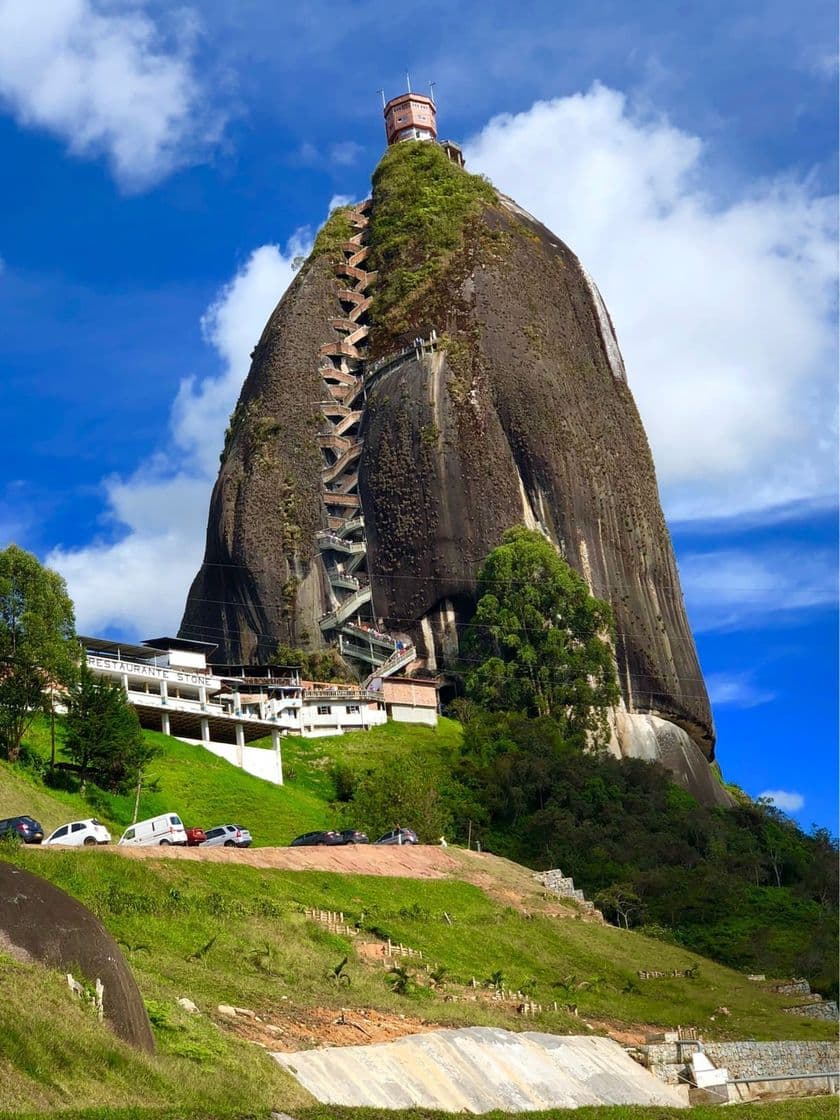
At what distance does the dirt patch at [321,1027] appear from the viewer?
1050 inches

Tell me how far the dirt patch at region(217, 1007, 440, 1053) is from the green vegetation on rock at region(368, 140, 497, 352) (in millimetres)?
83779

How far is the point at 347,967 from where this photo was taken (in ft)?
114

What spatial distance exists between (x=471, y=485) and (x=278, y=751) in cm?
3388

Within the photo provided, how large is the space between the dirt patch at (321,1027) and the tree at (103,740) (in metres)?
28.0

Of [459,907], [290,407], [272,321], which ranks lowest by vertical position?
[459,907]

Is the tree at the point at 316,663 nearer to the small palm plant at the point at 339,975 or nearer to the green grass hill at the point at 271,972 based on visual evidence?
the green grass hill at the point at 271,972

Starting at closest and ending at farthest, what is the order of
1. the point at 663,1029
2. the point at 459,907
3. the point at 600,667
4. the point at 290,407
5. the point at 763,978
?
the point at 663,1029, the point at 459,907, the point at 763,978, the point at 600,667, the point at 290,407

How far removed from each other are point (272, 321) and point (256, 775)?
58.4 m

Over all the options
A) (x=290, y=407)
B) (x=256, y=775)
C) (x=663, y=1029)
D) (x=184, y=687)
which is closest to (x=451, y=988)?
(x=663, y=1029)

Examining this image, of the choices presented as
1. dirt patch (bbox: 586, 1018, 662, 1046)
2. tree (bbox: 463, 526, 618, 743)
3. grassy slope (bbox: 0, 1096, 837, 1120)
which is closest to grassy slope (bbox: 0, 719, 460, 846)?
tree (bbox: 463, 526, 618, 743)

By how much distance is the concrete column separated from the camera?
69.8m

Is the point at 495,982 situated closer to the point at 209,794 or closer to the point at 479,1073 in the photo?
the point at 479,1073

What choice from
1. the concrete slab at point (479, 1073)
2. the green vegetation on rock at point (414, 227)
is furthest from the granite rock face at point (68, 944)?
the green vegetation on rock at point (414, 227)

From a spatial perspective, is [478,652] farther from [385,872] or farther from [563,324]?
[385,872]
